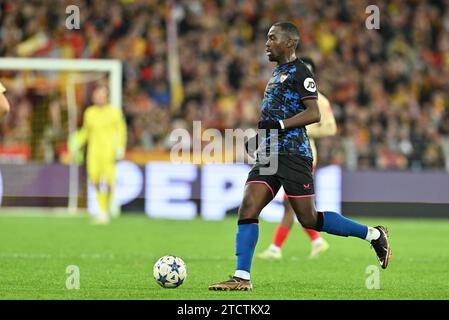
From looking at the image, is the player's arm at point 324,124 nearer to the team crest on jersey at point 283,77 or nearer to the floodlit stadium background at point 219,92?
the team crest on jersey at point 283,77

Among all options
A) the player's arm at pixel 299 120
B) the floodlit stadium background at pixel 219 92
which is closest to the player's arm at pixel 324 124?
the player's arm at pixel 299 120

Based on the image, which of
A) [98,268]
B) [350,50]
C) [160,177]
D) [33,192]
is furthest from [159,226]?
[350,50]

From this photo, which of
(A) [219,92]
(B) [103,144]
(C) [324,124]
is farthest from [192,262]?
(A) [219,92]

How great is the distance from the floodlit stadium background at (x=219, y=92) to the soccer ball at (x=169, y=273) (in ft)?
34.5

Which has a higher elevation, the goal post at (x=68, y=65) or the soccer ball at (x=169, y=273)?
the goal post at (x=68, y=65)

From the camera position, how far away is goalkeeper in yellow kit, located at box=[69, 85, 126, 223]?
17703 mm

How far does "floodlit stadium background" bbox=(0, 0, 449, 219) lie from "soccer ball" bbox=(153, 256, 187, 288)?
414 inches

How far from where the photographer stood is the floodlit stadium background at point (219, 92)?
19312 mm

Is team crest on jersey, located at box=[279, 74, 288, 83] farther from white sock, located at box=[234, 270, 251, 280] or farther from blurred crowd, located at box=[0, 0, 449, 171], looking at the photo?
blurred crowd, located at box=[0, 0, 449, 171]

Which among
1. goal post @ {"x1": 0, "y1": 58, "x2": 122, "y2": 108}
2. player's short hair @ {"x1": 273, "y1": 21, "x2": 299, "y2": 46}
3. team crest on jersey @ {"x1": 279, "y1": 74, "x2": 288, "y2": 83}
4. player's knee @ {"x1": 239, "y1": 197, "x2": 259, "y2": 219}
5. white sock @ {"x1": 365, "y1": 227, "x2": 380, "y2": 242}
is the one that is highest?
goal post @ {"x1": 0, "y1": 58, "x2": 122, "y2": 108}

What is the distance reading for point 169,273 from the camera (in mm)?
8383

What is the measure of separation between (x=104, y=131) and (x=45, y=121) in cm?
326

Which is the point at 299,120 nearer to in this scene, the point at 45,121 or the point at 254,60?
the point at 45,121

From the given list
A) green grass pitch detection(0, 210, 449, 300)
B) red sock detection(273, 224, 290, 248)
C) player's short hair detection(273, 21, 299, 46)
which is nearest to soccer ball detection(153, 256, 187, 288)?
green grass pitch detection(0, 210, 449, 300)
